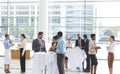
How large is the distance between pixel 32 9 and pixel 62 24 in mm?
2217

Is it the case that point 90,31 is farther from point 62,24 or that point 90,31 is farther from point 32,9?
point 32,9

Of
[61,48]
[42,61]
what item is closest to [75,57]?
[61,48]

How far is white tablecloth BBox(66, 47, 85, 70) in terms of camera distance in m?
11.1

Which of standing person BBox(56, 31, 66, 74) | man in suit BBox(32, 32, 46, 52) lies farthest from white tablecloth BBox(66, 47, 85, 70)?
standing person BBox(56, 31, 66, 74)

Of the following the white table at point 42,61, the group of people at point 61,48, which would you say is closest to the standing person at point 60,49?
the group of people at point 61,48

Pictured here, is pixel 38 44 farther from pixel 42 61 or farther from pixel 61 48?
pixel 61 48

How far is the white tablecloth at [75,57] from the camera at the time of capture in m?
11.1

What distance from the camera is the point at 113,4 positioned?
16609mm

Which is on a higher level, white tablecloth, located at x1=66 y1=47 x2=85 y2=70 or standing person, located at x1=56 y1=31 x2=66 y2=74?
standing person, located at x1=56 y1=31 x2=66 y2=74

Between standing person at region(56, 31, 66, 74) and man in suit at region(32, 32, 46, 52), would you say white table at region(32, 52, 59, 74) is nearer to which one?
standing person at region(56, 31, 66, 74)

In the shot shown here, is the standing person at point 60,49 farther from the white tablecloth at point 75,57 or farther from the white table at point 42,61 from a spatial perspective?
the white tablecloth at point 75,57

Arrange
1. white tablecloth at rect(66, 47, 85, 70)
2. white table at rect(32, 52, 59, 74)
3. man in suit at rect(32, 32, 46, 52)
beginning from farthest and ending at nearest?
white tablecloth at rect(66, 47, 85, 70) < man in suit at rect(32, 32, 46, 52) < white table at rect(32, 52, 59, 74)

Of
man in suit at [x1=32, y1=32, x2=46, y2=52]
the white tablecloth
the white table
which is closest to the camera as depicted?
the white table

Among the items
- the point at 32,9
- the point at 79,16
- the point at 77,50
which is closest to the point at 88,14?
the point at 79,16
